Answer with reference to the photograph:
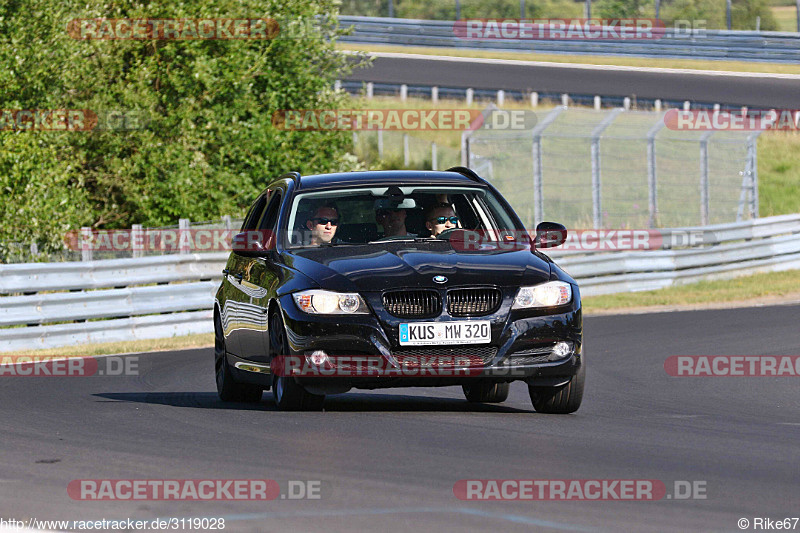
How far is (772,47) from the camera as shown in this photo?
150ft

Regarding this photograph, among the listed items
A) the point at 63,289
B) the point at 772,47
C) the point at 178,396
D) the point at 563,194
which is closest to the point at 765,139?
the point at 772,47

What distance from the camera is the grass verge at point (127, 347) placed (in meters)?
18.0

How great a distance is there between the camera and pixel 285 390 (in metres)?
9.70

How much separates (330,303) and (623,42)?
41.7 m

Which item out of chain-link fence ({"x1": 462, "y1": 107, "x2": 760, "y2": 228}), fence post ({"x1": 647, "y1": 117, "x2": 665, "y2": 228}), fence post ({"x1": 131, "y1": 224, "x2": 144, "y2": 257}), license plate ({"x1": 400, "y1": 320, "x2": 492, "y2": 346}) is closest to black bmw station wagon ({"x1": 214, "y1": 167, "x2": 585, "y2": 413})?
license plate ({"x1": 400, "y1": 320, "x2": 492, "y2": 346})

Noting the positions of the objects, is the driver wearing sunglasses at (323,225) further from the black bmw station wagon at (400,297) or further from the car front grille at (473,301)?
the car front grille at (473,301)

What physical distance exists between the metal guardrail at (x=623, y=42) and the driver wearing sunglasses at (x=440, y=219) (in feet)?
102

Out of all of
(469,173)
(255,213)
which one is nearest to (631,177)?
(255,213)

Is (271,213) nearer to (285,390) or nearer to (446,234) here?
(446,234)

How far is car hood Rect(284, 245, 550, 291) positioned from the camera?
9.18 metres

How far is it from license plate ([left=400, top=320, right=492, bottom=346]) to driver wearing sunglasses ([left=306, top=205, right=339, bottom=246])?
1.47 m

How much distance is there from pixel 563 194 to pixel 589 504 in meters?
30.6

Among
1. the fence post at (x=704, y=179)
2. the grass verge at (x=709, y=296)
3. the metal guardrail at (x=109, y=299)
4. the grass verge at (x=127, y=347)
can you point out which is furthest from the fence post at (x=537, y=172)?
the grass verge at (x=127, y=347)

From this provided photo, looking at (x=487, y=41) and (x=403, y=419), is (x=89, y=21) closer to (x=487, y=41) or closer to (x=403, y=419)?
(x=403, y=419)
